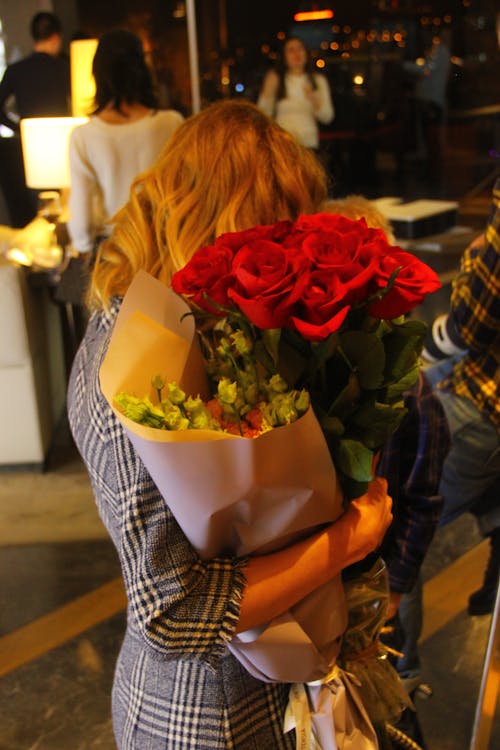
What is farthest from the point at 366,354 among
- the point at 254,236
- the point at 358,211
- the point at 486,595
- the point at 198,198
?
the point at 486,595

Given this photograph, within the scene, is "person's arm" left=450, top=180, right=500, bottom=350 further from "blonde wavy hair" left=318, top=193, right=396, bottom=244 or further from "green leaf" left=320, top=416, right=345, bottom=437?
"green leaf" left=320, top=416, right=345, bottom=437

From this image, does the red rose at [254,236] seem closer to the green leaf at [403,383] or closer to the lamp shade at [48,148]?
the green leaf at [403,383]

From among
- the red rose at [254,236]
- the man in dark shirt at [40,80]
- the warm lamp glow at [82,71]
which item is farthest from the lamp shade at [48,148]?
the red rose at [254,236]

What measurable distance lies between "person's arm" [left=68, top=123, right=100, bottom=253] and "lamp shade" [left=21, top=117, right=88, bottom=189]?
30cm

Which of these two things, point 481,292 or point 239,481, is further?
point 481,292

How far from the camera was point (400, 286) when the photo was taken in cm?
84

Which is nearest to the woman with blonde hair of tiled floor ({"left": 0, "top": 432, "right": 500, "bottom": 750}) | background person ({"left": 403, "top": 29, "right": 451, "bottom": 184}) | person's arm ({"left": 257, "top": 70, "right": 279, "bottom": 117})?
tiled floor ({"left": 0, "top": 432, "right": 500, "bottom": 750})

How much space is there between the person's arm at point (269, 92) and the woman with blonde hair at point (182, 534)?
4.81 metres

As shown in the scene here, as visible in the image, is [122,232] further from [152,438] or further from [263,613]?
[263,613]

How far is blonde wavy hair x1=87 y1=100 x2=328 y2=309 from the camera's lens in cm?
112

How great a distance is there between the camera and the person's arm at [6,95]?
15.5ft

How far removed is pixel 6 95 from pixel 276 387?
4512 millimetres

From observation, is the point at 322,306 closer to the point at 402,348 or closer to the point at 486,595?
the point at 402,348

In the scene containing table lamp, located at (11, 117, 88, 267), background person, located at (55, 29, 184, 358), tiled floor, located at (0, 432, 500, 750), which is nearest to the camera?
tiled floor, located at (0, 432, 500, 750)
